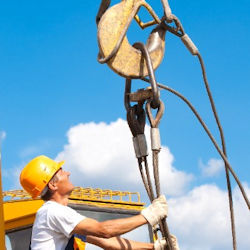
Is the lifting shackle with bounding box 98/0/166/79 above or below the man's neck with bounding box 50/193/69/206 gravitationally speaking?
above

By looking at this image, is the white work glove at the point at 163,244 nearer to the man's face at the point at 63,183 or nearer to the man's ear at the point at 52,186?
the man's face at the point at 63,183

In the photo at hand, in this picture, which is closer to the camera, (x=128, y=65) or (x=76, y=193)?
(x=128, y=65)

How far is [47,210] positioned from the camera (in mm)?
4477

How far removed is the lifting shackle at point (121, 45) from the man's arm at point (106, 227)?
3.54ft

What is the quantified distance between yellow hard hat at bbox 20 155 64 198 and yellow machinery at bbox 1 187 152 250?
2.19 m

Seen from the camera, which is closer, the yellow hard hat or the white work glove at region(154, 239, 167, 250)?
the yellow hard hat

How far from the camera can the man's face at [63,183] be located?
187 inches

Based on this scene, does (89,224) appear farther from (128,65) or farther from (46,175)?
(128,65)

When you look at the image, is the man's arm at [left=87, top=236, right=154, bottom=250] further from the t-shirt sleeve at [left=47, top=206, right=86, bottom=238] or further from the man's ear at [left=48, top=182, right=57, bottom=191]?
the t-shirt sleeve at [left=47, top=206, right=86, bottom=238]

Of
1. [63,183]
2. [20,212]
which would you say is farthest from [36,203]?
[63,183]

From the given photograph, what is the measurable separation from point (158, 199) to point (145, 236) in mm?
3656

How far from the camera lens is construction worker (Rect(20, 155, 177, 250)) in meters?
4.32

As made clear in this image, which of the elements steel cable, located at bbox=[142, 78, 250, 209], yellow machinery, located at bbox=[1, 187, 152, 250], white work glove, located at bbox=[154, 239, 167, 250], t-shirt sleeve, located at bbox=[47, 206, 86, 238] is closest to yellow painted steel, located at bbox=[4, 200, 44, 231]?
yellow machinery, located at bbox=[1, 187, 152, 250]

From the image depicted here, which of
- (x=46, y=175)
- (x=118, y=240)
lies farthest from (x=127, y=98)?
(x=118, y=240)
